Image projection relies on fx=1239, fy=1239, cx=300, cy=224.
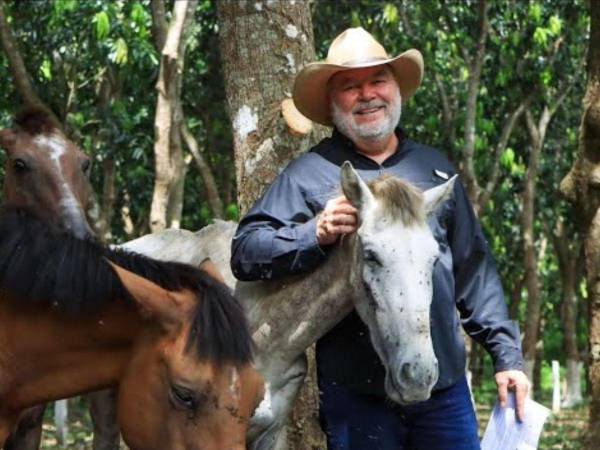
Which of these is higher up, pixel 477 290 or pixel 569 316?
pixel 477 290

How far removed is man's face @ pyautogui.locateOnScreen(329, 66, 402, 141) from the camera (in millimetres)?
5297

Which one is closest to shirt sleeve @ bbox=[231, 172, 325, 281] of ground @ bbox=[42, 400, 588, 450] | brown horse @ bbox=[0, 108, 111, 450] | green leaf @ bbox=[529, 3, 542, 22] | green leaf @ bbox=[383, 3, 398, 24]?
brown horse @ bbox=[0, 108, 111, 450]

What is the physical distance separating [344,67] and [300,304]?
1039mm

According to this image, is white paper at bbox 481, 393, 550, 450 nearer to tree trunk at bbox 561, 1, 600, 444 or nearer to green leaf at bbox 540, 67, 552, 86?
tree trunk at bbox 561, 1, 600, 444

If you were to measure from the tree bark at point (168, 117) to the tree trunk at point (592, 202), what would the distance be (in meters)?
A: 4.51

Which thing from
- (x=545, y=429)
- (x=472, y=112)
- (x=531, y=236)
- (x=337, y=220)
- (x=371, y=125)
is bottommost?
(x=545, y=429)

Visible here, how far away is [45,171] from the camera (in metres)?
7.66

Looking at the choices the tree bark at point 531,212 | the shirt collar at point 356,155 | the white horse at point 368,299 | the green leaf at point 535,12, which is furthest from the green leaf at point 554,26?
the white horse at point 368,299

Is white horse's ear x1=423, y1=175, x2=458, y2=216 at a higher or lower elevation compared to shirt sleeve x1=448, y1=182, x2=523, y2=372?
higher

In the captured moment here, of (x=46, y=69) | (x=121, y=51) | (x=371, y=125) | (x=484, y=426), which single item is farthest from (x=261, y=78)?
(x=484, y=426)

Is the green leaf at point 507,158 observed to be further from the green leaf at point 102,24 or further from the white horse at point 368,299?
→ the white horse at point 368,299

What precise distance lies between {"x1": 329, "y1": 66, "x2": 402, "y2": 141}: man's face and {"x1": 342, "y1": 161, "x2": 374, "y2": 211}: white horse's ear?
0.56 metres

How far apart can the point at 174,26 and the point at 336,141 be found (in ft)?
23.0

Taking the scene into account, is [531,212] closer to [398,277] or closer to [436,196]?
[436,196]
